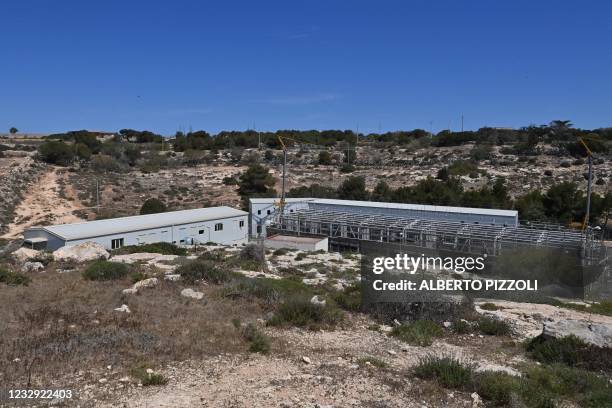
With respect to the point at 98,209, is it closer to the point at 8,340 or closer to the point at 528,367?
the point at 8,340

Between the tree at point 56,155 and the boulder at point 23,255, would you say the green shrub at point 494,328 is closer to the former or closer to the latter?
the boulder at point 23,255

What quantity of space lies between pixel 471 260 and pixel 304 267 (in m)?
9.04

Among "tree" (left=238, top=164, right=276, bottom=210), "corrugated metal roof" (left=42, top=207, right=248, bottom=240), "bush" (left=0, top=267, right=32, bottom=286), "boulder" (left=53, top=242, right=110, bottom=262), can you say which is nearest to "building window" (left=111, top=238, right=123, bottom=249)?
"corrugated metal roof" (left=42, top=207, right=248, bottom=240)

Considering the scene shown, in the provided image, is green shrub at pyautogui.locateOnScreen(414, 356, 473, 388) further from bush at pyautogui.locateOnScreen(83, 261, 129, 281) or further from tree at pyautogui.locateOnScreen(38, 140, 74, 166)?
tree at pyautogui.locateOnScreen(38, 140, 74, 166)

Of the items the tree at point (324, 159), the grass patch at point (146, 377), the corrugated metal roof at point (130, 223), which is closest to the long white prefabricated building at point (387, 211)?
the corrugated metal roof at point (130, 223)

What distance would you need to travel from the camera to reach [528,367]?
888 cm

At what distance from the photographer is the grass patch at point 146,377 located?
7516 millimetres

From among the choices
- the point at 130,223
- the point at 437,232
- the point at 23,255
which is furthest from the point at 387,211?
the point at 23,255

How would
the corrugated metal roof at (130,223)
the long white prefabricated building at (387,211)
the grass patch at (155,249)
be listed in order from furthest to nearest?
the long white prefabricated building at (387,211) → the corrugated metal roof at (130,223) → the grass patch at (155,249)

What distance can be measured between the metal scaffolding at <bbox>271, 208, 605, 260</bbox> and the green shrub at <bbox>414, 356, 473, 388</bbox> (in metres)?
18.6


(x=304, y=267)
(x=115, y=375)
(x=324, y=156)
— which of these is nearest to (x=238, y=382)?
(x=115, y=375)

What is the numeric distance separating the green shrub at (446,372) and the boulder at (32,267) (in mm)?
14999

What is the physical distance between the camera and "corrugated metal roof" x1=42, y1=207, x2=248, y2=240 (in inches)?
1019

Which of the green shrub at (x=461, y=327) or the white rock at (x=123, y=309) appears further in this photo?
the white rock at (x=123, y=309)
